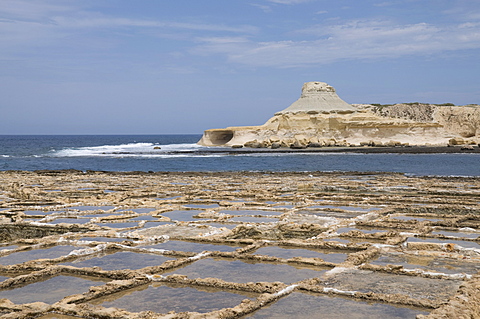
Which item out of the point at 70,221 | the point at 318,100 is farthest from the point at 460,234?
the point at 318,100

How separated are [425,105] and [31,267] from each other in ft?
398

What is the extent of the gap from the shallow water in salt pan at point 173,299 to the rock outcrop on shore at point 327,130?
5987 cm

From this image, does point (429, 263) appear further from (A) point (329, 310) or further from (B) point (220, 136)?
(B) point (220, 136)

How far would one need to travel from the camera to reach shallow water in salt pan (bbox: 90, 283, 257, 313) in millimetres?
4238

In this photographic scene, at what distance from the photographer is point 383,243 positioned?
6738mm

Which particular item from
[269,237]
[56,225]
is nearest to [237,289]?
[269,237]

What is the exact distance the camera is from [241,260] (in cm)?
589

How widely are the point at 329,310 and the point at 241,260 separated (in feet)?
6.34

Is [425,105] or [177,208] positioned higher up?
[425,105]

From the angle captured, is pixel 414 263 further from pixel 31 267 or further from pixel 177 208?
pixel 177 208

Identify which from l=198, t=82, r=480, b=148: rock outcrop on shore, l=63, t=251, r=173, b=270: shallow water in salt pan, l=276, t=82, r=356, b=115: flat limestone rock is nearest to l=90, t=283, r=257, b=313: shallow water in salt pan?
l=63, t=251, r=173, b=270: shallow water in salt pan

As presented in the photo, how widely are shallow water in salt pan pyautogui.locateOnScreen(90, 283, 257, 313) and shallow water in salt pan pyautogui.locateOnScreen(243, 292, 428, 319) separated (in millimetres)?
346

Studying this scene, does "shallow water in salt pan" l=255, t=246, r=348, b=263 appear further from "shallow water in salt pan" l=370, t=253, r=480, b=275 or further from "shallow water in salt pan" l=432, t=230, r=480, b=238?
"shallow water in salt pan" l=432, t=230, r=480, b=238

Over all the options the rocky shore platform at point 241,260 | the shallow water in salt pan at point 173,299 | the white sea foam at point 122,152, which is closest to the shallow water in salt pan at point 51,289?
the rocky shore platform at point 241,260
